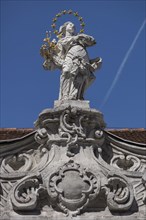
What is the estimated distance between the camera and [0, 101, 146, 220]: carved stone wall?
33.8 feet

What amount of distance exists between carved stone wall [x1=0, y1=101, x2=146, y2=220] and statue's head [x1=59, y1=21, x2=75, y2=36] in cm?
164

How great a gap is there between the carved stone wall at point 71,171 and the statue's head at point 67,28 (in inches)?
64.6

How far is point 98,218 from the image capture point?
33.8 ft

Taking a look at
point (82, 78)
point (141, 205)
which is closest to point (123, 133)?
point (82, 78)

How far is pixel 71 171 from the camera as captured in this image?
10516 millimetres

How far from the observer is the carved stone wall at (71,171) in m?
10.3

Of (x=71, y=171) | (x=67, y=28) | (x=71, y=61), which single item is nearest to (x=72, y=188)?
(x=71, y=171)

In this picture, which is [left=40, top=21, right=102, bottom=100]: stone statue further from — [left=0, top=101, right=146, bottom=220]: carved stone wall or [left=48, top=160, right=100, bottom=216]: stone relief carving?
[left=48, top=160, right=100, bottom=216]: stone relief carving

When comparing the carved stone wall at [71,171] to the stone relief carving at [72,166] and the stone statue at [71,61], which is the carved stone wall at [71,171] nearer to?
the stone relief carving at [72,166]

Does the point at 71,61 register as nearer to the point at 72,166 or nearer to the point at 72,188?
the point at 72,166

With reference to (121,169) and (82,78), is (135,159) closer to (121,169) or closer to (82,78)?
(121,169)

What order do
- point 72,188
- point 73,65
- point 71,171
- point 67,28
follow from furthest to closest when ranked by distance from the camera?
point 67,28 → point 73,65 → point 71,171 → point 72,188

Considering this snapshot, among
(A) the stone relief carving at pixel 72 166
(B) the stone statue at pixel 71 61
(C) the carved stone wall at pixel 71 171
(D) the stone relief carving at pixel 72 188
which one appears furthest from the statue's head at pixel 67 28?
(D) the stone relief carving at pixel 72 188

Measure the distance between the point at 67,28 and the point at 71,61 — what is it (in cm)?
87
